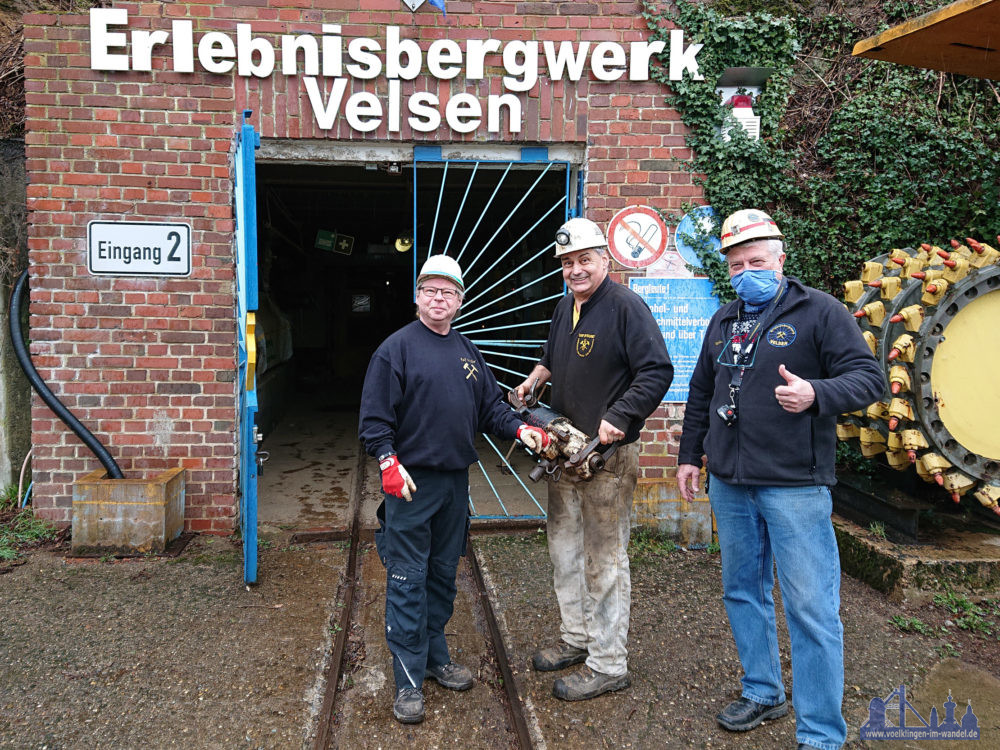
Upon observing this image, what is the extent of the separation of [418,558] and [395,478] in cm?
45

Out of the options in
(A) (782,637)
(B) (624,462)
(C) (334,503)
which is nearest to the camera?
(B) (624,462)

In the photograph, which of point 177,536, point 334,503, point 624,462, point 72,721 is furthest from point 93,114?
point 624,462

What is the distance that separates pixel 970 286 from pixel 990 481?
1.18 meters

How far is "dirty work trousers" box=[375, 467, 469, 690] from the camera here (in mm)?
2957

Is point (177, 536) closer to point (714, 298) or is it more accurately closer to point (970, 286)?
point (714, 298)

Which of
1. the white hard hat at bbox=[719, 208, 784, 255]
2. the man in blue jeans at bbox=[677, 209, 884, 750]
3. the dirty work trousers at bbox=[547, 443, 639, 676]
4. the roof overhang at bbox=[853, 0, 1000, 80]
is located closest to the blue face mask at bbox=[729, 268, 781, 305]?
the man in blue jeans at bbox=[677, 209, 884, 750]

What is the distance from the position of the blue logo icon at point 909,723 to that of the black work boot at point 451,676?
5.70ft

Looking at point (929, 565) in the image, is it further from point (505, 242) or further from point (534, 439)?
point (505, 242)

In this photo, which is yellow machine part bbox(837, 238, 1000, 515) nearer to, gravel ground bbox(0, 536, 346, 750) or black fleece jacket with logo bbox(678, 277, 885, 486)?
black fleece jacket with logo bbox(678, 277, 885, 486)

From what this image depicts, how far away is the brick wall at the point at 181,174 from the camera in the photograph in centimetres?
468

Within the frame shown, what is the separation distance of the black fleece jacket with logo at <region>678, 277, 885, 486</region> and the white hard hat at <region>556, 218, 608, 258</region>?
0.86 meters

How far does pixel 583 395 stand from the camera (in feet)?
10.4

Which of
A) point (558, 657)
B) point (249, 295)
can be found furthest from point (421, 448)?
point (249, 295)

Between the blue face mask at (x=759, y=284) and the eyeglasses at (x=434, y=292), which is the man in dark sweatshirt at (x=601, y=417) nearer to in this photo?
the blue face mask at (x=759, y=284)
